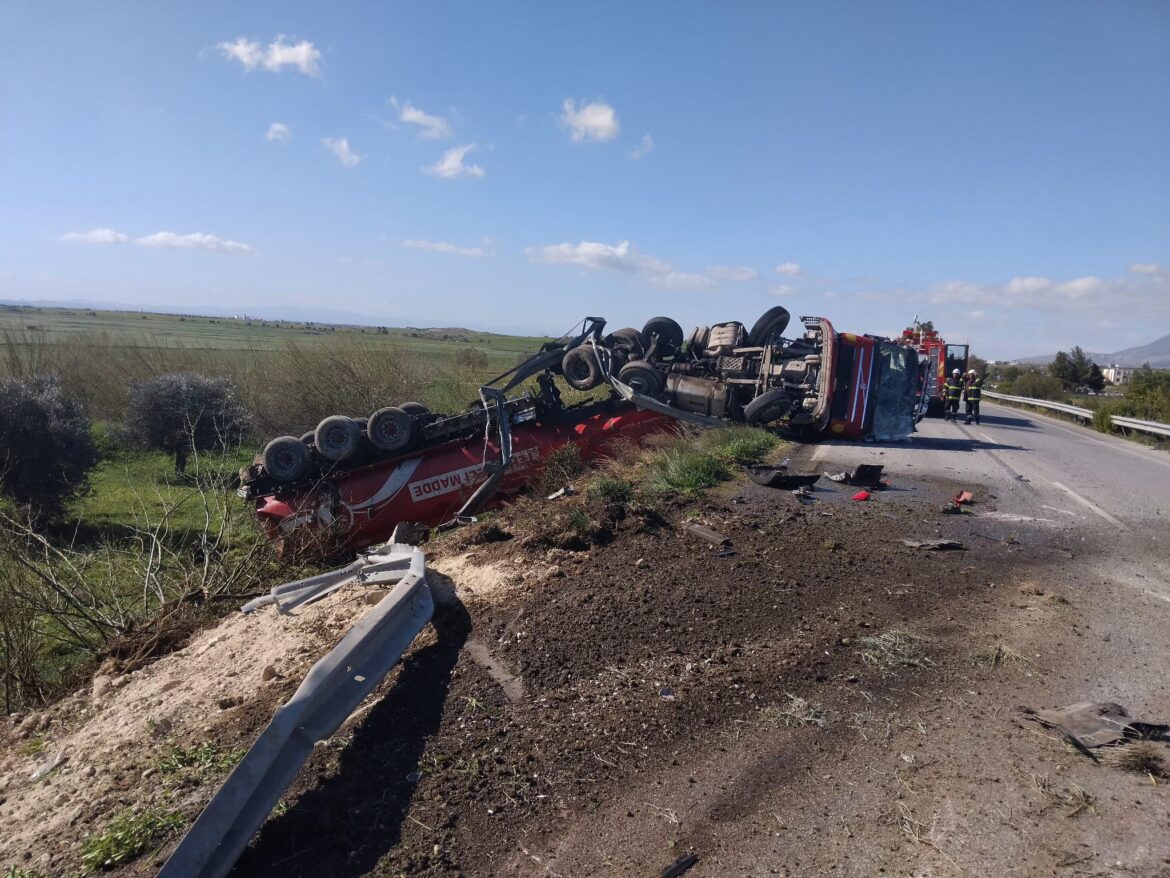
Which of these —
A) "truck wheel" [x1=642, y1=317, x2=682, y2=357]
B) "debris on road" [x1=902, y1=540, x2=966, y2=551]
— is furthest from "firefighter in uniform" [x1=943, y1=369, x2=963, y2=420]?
"debris on road" [x1=902, y1=540, x2=966, y2=551]

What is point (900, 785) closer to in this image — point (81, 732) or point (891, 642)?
point (891, 642)

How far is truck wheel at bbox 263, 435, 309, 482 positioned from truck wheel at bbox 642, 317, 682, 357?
5651mm

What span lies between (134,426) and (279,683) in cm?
1741

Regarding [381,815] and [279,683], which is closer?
[381,815]

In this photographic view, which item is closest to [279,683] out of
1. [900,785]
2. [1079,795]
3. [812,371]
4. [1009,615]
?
[900,785]

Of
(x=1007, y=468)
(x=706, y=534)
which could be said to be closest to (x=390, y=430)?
(x=706, y=534)

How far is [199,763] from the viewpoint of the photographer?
11.2ft

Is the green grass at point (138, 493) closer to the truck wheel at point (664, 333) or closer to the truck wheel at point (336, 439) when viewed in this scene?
the truck wheel at point (336, 439)

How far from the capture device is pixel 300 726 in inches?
120

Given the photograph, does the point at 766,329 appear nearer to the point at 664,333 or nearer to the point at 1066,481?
the point at 664,333

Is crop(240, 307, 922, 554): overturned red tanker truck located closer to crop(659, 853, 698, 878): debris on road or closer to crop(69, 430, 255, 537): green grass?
crop(69, 430, 255, 537): green grass

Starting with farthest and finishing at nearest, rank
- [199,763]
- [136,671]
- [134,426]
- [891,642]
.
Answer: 1. [134,426]
2. [136,671]
3. [891,642]
4. [199,763]

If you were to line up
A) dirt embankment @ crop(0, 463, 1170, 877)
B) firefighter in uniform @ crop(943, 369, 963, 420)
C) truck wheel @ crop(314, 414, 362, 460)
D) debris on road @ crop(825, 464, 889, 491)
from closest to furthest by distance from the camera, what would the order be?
dirt embankment @ crop(0, 463, 1170, 877) → debris on road @ crop(825, 464, 889, 491) → truck wheel @ crop(314, 414, 362, 460) → firefighter in uniform @ crop(943, 369, 963, 420)

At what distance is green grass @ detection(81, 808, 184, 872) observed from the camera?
281 cm
